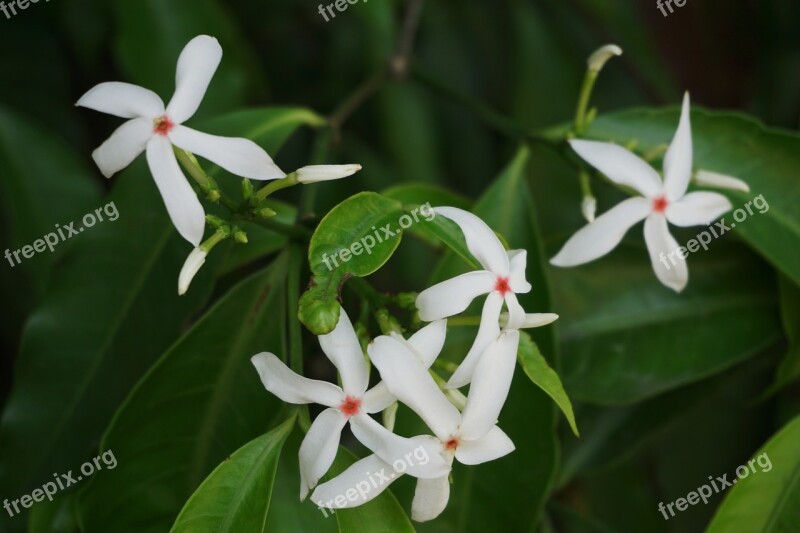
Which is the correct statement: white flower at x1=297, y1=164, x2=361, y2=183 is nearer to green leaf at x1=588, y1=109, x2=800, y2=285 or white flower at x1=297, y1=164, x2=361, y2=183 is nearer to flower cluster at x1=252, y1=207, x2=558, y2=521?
flower cluster at x1=252, y1=207, x2=558, y2=521

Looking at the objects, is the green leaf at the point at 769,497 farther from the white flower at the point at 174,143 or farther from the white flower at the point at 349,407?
the white flower at the point at 174,143

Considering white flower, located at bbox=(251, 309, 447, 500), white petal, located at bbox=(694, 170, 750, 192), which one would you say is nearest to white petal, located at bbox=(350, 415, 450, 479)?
white flower, located at bbox=(251, 309, 447, 500)

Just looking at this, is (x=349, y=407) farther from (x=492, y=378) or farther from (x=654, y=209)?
(x=654, y=209)

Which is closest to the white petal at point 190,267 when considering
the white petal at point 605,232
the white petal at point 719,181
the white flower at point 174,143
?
the white flower at point 174,143

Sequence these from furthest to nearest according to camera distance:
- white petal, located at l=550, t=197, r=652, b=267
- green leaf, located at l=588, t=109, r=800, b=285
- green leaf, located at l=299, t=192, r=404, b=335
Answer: green leaf, located at l=588, t=109, r=800, b=285
white petal, located at l=550, t=197, r=652, b=267
green leaf, located at l=299, t=192, r=404, b=335

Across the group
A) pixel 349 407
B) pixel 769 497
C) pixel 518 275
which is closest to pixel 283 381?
pixel 349 407
